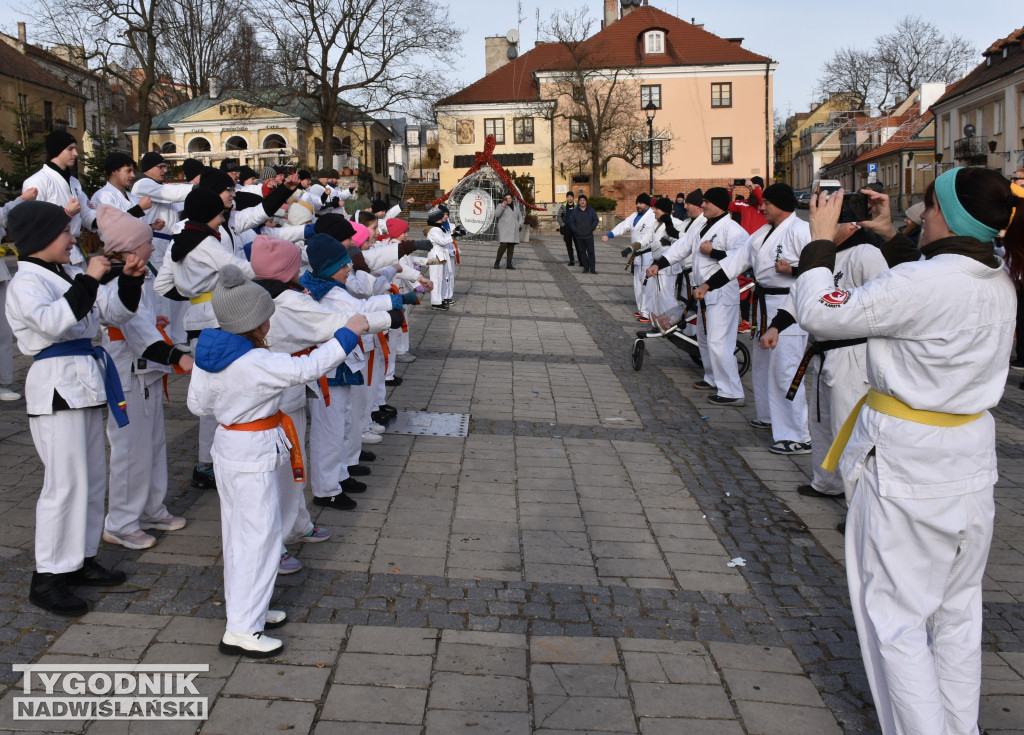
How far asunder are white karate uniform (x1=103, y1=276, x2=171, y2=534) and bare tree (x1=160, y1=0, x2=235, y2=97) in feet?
141

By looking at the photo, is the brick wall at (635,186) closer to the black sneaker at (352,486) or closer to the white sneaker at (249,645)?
the black sneaker at (352,486)

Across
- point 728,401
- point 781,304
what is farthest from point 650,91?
point 781,304

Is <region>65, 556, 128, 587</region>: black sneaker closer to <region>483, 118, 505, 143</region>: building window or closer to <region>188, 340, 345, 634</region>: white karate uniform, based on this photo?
<region>188, 340, 345, 634</region>: white karate uniform

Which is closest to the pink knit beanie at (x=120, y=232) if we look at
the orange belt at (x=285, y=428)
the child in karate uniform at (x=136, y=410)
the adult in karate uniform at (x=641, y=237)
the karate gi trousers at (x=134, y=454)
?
the child in karate uniform at (x=136, y=410)

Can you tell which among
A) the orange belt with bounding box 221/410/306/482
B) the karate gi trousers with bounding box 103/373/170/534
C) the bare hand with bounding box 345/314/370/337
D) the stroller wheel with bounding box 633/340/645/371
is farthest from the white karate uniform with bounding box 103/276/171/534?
the stroller wheel with bounding box 633/340/645/371

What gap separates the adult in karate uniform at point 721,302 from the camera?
9.05 m

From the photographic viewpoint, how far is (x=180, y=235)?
558 centimetres

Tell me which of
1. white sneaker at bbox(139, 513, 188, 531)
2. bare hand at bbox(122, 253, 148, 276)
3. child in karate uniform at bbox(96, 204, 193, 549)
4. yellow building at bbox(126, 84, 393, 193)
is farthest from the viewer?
yellow building at bbox(126, 84, 393, 193)

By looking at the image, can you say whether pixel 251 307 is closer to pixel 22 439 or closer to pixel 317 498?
pixel 317 498

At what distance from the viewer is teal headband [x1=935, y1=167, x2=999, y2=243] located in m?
3.06

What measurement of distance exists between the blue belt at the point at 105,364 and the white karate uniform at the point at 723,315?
608 centimetres

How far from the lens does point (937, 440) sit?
10.1ft

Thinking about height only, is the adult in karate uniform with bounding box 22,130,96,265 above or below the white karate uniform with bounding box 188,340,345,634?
above

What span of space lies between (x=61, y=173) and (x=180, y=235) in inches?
86.8
